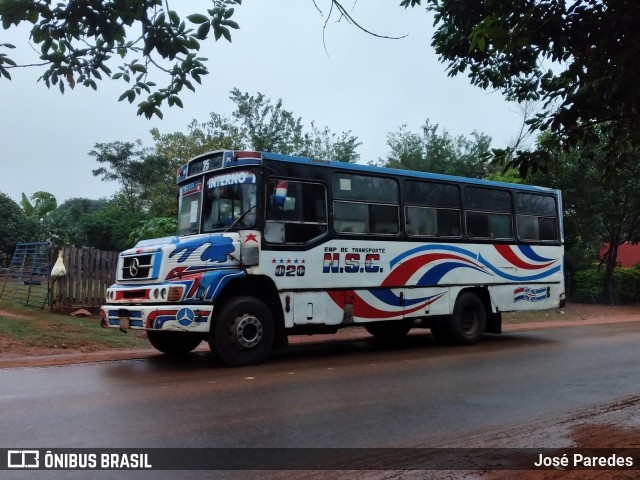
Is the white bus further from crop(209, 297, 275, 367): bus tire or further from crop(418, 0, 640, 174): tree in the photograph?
crop(418, 0, 640, 174): tree

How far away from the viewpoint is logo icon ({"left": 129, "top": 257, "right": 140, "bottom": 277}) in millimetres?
9148

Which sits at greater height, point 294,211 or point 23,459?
point 294,211

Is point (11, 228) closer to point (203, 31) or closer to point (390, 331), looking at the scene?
point (390, 331)

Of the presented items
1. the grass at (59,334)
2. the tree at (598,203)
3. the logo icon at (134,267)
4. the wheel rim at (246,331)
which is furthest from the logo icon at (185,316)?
the tree at (598,203)

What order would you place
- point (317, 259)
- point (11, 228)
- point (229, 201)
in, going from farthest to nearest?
point (11, 228) → point (317, 259) → point (229, 201)

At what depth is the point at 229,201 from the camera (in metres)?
9.39

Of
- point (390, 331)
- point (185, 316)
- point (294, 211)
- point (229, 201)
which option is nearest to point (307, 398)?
point (185, 316)

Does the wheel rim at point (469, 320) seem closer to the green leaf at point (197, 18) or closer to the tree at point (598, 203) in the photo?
the green leaf at point (197, 18)

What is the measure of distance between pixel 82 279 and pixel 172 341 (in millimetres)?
6048

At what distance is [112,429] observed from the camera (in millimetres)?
5383

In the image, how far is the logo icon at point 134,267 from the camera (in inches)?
360

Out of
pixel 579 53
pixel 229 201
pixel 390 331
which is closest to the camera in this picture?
pixel 579 53

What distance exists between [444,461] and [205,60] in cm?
373

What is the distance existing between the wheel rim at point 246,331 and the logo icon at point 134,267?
1.76 metres
